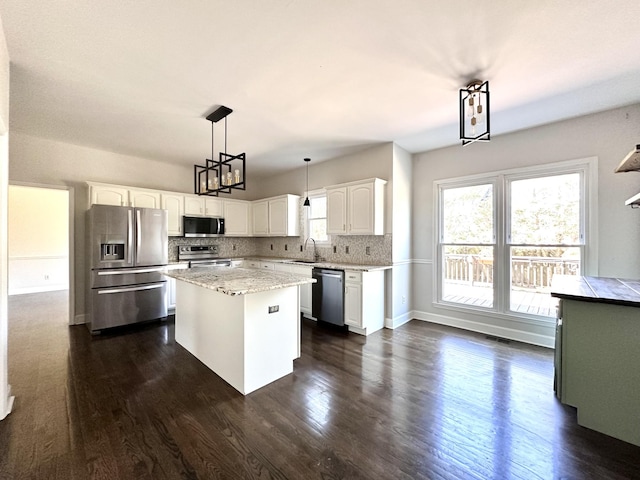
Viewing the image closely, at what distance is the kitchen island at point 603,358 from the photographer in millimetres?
1781

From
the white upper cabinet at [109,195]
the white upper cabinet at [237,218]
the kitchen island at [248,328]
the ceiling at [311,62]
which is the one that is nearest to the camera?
the ceiling at [311,62]

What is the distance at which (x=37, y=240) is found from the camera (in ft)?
22.4

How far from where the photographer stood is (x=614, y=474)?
1549 mm

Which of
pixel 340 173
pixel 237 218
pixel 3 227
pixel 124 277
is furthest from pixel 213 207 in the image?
pixel 3 227

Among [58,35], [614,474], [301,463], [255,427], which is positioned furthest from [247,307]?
[614,474]

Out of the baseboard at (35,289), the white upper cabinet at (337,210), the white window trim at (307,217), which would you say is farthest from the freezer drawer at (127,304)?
the baseboard at (35,289)

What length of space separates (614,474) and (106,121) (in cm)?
538

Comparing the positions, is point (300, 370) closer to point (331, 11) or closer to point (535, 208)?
point (331, 11)

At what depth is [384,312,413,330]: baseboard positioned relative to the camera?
4098 millimetres

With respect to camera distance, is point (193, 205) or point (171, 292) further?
point (193, 205)

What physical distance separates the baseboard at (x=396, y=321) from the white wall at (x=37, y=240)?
7.27 metres

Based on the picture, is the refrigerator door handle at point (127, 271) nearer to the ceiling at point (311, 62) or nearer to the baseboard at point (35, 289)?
the ceiling at point (311, 62)

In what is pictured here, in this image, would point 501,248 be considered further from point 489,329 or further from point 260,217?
point 260,217

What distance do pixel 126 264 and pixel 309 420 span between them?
3.56 m
